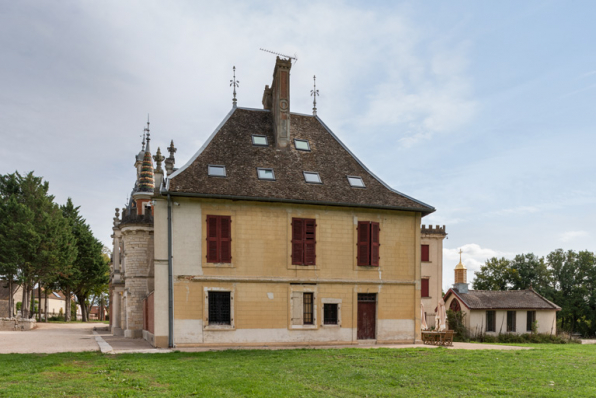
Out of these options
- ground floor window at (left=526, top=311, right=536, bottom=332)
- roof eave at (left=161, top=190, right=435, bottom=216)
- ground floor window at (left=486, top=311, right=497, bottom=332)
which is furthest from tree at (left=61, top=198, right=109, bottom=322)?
ground floor window at (left=526, top=311, right=536, bottom=332)

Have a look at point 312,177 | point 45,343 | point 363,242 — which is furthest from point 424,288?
point 45,343

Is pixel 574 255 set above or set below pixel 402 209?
below

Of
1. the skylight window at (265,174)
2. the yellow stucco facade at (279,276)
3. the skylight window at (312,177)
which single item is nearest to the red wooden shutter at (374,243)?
the yellow stucco facade at (279,276)

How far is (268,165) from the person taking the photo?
21828 millimetres

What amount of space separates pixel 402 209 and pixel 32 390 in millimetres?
16431

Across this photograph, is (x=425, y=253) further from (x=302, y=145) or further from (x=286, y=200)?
(x=286, y=200)

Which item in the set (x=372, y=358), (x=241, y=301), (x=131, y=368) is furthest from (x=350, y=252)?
(x=131, y=368)

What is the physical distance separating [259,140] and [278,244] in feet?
18.4

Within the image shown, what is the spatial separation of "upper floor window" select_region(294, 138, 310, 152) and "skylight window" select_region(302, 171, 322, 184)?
175 centimetres

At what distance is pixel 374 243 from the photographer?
2153cm

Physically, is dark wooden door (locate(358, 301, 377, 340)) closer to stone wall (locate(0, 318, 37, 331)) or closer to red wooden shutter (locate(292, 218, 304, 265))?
red wooden shutter (locate(292, 218, 304, 265))

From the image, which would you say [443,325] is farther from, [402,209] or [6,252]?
[6,252]

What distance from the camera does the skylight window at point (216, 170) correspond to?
20.5 metres

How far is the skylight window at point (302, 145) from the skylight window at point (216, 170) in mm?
4273
